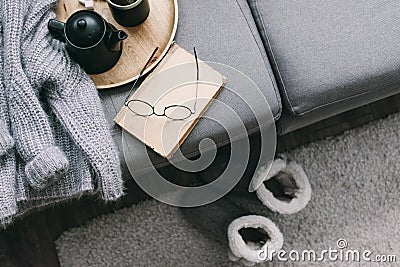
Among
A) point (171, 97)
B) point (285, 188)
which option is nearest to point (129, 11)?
point (171, 97)


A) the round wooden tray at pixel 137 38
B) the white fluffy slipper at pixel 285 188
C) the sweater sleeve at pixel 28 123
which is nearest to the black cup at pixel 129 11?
the round wooden tray at pixel 137 38

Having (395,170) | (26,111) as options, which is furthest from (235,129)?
(395,170)

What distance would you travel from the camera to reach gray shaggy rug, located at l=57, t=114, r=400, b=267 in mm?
1315

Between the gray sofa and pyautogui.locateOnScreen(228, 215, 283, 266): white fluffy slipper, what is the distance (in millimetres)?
203

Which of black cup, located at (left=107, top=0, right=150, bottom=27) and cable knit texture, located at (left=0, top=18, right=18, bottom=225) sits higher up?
black cup, located at (left=107, top=0, right=150, bottom=27)

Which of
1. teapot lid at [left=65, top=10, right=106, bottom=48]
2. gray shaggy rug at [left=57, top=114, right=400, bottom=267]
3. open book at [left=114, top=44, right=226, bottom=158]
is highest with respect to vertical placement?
teapot lid at [left=65, top=10, right=106, bottom=48]

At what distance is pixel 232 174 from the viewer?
1.19 meters

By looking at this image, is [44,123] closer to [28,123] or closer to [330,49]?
[28,123]

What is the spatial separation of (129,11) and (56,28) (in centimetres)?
13

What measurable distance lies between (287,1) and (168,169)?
0.47 meters

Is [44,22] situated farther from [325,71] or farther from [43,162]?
[325,71]

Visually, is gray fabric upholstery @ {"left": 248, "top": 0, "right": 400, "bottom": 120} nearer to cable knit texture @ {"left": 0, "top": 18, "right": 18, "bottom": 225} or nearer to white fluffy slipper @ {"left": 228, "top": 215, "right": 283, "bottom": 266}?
white fluffy slipper @ {"left": 228, "top": 215, "right": 283, "bottom": 266}

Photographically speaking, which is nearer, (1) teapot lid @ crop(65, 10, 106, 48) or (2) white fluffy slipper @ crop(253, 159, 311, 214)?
(1) teapot lid @ crop(65, 10, 106, 48)

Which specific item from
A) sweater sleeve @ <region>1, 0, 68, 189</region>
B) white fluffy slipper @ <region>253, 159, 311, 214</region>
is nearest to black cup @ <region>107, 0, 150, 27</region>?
sweater sleeve @ <region>1, 0, 68, 189</region>
